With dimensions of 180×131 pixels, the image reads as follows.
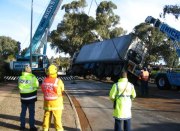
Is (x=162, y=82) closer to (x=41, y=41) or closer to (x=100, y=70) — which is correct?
(x=100, y=70)

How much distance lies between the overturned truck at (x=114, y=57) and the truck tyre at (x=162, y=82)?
3.01 meters

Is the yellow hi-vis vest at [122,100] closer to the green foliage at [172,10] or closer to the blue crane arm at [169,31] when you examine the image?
the blue crane arm at [169,31]

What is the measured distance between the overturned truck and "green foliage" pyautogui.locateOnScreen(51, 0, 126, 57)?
22.8 metres

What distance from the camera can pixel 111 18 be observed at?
223ft

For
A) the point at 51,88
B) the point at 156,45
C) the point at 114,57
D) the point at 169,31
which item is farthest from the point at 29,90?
the point at 156,45

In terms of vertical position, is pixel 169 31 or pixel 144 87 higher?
pixel 169 31

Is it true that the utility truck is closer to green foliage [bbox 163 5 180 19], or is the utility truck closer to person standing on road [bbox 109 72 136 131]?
green foliage [bbox 163 5 180 19]

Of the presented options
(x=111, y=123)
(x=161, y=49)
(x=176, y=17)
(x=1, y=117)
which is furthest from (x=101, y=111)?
(x=161, y=49)

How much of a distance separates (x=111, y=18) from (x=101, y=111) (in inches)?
2126

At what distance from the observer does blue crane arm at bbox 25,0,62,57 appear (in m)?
35.0

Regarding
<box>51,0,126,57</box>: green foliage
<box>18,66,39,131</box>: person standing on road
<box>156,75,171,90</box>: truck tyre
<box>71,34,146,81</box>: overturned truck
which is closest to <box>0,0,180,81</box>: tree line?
<box>51,0,126,57</box>: green foliage

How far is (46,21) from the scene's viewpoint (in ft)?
115

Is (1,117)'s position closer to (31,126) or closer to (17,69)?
(31,126)

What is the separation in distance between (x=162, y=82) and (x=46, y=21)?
12.8 meters
